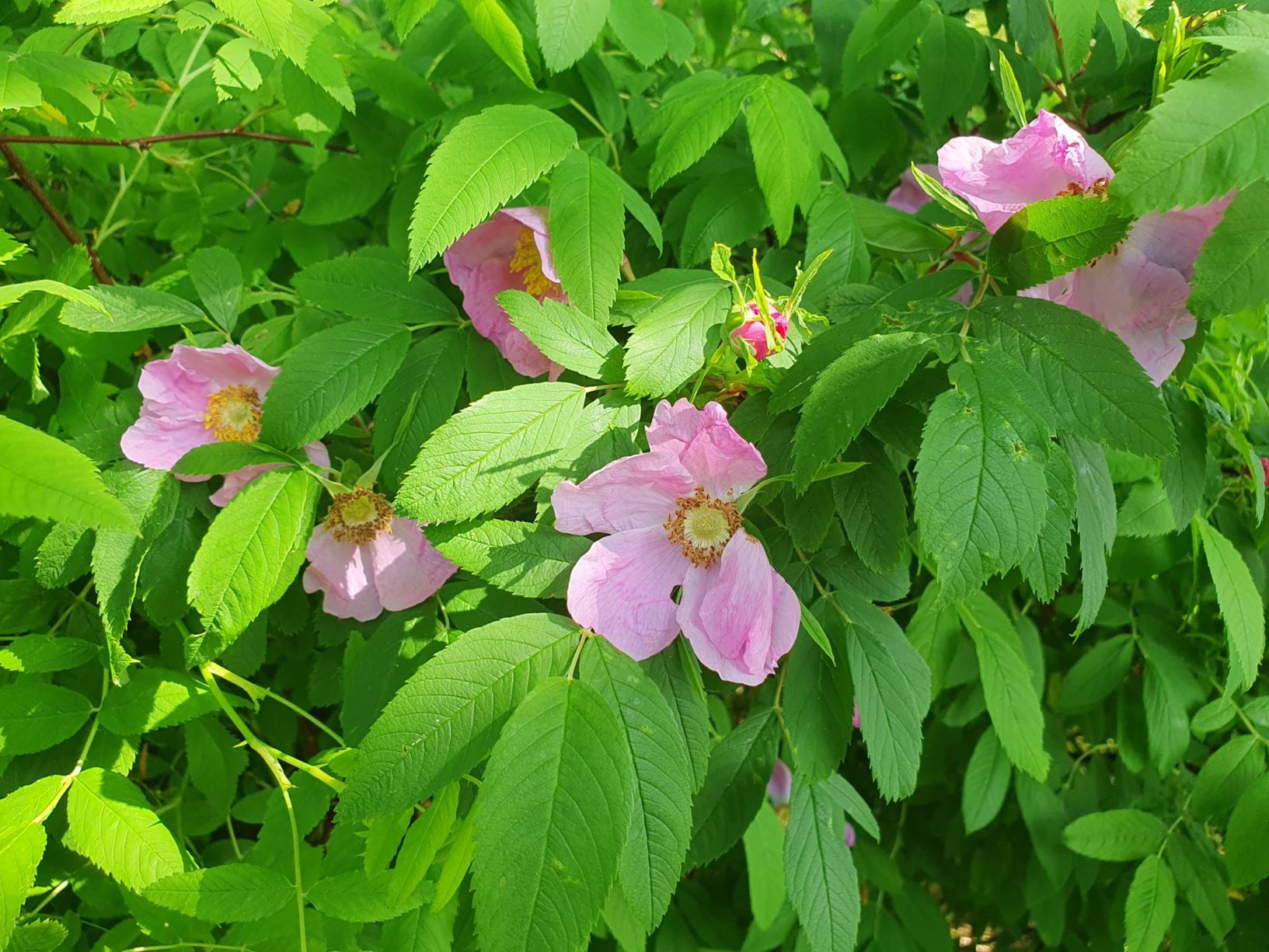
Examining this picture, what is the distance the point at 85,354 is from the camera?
3.03ft

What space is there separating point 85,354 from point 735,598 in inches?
27.7

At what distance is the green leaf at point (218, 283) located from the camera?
0.90 m

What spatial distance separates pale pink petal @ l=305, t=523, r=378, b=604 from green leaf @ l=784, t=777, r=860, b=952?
1.44ft

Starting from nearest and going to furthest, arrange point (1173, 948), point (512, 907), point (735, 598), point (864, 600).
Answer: point (512, 907)
point (735, 598)
point (864, 600)
point (1173, 948)

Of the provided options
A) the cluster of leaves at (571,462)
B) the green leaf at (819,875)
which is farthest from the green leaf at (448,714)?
the green leaf at (819,875)

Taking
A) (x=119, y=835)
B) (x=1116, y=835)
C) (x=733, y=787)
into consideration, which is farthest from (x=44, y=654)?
(x=1116, y=835)

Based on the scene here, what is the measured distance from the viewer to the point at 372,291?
0.86m

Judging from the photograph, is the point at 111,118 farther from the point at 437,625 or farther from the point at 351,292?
the point at 437,625

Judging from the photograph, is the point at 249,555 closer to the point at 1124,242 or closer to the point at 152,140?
the point at 152,140

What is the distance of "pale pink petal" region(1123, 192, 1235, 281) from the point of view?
0.67m

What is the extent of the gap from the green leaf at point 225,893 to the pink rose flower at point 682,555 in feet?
1.09

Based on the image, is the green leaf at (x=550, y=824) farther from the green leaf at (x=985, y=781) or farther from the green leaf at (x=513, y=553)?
the green leaf at (x=985, y=781)

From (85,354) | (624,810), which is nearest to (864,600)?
(624,810)

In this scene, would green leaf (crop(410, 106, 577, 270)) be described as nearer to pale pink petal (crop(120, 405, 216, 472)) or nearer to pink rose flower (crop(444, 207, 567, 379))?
pink rose flower (crop(444, 207, 567, 379))
